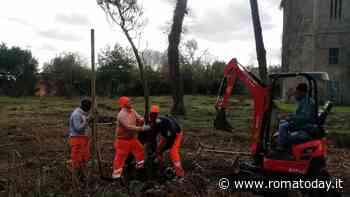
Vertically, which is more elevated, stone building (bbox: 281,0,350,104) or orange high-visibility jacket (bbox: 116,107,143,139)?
stone building (bbox: 281,0,350,104)

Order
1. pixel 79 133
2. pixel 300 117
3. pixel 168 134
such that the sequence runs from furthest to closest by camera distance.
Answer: pixel 79 133
pixel 168 134
pixel 300 117

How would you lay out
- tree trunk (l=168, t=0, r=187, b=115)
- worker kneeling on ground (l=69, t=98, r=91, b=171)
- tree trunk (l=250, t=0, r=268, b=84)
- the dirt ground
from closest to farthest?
the dirt ground → worker kneeling on ground (l=69, t=98, r=91, b=171) → tree trunk (l=250, t=0, r=268, b=84) → tree trunk (l=168, t=0, r=187, b=115)

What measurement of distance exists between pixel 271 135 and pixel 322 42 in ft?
101

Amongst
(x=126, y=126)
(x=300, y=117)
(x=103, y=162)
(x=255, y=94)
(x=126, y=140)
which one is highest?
(x=255, y=94)

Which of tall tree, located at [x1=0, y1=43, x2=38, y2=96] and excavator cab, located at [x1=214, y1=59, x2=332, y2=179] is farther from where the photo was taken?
tall tree, located at [x1=0, y1=43, x2=38, y2=96]

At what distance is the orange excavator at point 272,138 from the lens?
6262mm

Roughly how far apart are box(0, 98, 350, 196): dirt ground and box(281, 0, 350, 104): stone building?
65.9 ft

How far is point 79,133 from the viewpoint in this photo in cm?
773

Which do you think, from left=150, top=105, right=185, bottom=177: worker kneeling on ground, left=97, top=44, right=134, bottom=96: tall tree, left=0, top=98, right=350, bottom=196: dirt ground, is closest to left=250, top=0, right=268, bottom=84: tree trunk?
left=0, top=98, right=350, bottom=196: dirt ground

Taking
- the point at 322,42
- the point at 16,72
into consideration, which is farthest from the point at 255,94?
the point at 16,72

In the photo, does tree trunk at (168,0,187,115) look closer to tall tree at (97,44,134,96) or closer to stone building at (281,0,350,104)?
stone building at (281,0,350,104)

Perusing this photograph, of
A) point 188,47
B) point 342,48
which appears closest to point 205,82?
point 188,47

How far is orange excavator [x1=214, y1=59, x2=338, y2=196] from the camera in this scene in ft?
20.5

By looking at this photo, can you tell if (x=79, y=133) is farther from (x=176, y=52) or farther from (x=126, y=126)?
(x=176, y=52)
